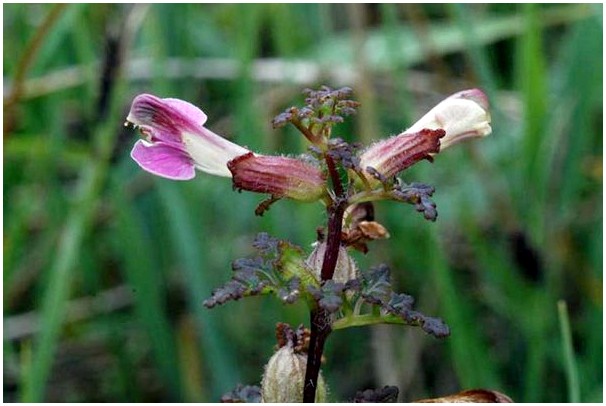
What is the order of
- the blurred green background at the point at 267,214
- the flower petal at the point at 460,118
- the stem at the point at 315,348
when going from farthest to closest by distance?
the blurred green background at the point at 267,214 → the flower petal at the point at 460,118 → the stem at the point at 315,348

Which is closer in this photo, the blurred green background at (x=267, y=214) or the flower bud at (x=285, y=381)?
the flower bud at (x=285, y=381)

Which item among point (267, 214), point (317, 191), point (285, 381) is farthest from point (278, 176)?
point (267, 214)

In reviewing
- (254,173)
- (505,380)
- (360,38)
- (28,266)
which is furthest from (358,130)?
(254,173)

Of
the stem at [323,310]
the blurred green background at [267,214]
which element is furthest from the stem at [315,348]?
the blurred green background at [267,214]

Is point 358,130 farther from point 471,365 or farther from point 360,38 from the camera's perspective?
point 471,365

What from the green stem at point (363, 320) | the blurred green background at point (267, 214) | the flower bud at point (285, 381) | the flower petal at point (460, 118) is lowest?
the flower bud at point (285, 381)

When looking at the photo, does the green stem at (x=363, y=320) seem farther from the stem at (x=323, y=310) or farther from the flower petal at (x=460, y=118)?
the flower petal at (x=460, y=118)

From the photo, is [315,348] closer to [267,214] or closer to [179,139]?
[179,139]

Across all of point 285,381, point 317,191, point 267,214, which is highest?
point 267,214
